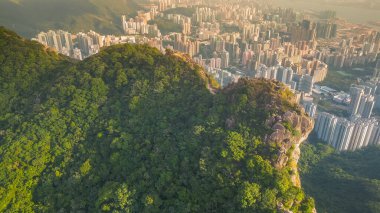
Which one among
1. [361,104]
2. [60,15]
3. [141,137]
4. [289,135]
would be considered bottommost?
[361,104]

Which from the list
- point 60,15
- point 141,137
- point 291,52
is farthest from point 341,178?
point 60,15

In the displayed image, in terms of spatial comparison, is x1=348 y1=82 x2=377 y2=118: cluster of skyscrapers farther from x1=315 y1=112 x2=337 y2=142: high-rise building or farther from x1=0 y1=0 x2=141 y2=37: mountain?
x1=0 y1=0 x2=141 y2=37: mountain

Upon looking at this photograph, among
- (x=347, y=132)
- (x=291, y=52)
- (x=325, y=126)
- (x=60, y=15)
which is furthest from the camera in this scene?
(x=60, y=15)

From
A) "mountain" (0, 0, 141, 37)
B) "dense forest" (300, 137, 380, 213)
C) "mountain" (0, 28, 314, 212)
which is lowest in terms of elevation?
"dense forest" (300, 137, 380, 213)

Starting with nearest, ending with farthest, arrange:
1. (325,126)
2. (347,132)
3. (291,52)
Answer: (347,132) → (325,126) → (291,52)

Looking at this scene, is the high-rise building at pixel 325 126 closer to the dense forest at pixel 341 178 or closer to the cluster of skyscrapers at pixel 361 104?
the dense forest at pixel 341 178

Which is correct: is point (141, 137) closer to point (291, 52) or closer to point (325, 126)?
point (325, 126)

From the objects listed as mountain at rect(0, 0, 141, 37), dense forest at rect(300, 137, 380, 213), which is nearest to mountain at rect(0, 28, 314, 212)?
dense forest at rect(300, 137, 380, 213)
